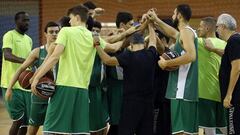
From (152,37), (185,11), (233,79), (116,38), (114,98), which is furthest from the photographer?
(114,98)

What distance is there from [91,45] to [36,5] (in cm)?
1145

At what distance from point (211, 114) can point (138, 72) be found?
123cm

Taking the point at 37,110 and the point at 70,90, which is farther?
the point at 37,110

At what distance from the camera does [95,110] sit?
652 centimetres

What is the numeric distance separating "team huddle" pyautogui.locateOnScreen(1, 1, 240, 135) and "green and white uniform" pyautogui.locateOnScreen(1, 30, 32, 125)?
0.63 metres

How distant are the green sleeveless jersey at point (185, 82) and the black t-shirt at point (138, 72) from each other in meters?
0.29

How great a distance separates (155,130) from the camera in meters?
6.77

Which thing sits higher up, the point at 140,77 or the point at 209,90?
the point at 140,77

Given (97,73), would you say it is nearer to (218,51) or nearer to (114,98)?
(114,98)

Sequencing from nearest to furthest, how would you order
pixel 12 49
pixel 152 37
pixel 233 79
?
pixel 233 79 < pixel 152 37 < pixel 12 49

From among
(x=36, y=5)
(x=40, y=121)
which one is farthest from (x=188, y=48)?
(x=36, y=5)

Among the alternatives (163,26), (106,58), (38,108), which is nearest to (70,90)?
(106,58)

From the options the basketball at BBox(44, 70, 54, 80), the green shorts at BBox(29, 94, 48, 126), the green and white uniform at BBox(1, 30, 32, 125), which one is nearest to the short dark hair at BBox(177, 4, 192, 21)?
the basketball at BBox(44, 70, 54, 80)

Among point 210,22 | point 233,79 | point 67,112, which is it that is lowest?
point 67,112
